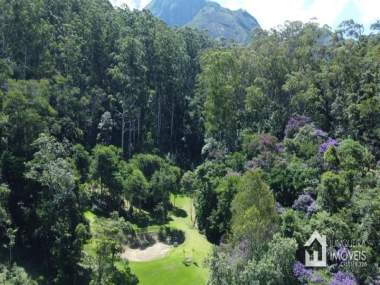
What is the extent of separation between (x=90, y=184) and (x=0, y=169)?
1238cm

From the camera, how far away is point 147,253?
42.8m

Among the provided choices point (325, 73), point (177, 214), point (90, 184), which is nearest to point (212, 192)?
point (177, 214)

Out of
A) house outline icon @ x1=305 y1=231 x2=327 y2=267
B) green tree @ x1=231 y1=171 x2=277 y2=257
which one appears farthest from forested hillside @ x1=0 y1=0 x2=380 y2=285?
house outline icon @ x1=305 y1=231 x2=327 y2=267

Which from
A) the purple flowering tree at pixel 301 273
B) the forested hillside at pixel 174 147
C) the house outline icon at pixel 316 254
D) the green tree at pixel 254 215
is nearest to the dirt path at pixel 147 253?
the forested hillside at pixel 174 147

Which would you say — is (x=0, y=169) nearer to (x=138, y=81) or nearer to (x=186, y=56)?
(x=138, y=81)

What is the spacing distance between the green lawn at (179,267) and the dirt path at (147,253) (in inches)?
34.2

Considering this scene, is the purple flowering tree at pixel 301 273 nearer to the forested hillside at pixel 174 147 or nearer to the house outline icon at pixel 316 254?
the forested hillside at pixel 174 147

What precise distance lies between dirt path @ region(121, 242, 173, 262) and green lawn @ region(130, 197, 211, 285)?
87cm

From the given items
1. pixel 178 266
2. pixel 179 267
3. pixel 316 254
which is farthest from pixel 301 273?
pixel 178 266

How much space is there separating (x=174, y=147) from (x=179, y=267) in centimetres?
3431

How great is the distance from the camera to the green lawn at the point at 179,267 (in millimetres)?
Answer: 37625

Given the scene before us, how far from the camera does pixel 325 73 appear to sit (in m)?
53.6

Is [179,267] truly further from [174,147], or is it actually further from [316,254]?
[174,147]

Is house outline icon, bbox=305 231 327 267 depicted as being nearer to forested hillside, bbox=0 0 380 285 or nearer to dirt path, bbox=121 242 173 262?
forested hillside, bbox=0 0 380 285
